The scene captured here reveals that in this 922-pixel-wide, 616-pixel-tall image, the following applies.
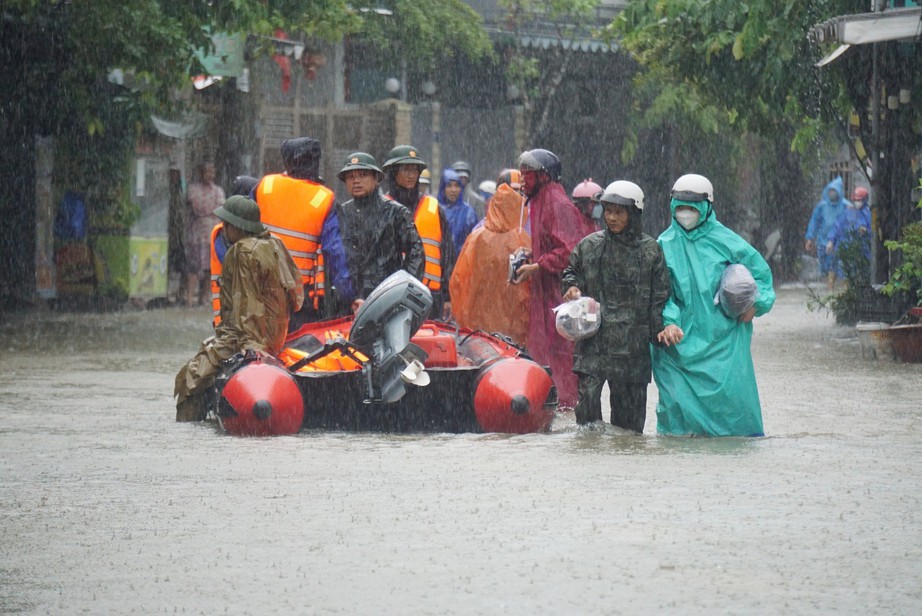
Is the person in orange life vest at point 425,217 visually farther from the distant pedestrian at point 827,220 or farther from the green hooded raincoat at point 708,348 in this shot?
the distant pedestrian at point 827,220

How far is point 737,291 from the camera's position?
10.2 m

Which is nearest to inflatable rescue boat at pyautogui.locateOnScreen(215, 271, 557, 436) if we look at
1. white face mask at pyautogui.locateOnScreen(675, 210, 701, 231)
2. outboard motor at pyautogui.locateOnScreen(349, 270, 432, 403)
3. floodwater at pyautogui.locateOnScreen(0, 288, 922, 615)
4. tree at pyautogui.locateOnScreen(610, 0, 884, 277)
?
outboard motor at pyautogui.locateOnScreen(349, 270, 432, 403)

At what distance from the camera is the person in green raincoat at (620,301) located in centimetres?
1050

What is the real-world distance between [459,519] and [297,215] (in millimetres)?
4886

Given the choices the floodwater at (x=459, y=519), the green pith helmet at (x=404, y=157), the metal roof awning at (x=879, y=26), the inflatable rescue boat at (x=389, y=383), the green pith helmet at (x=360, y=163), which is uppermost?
the metal roof awning at (x=879, y=26)

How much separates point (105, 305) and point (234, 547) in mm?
18005

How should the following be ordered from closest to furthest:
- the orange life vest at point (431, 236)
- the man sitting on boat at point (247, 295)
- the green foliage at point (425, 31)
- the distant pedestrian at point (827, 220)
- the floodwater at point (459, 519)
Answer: the floodwater at point (459, 519)
the man sitting on boat at point (247, 295)
the orange life vest at point (431, 236)
the distant pedestrian at point (827, 220)
the green foliage at point (425, 31)

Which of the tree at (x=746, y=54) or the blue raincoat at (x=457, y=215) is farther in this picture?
the tree at (x=746, y=54)

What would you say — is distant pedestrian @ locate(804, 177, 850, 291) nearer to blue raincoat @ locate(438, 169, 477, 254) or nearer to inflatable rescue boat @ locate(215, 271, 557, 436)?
blue raincoat @ locate(438, 169, 477, 254)

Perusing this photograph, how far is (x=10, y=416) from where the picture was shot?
12.2 meters

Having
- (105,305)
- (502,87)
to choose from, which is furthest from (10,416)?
(502,87)

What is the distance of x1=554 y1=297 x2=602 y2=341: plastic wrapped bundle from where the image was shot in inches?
410

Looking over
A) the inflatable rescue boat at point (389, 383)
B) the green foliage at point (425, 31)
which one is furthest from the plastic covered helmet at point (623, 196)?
the green foliage at point (425, 31)

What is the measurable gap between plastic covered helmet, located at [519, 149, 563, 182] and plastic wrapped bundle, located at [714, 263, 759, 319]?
2.74m
